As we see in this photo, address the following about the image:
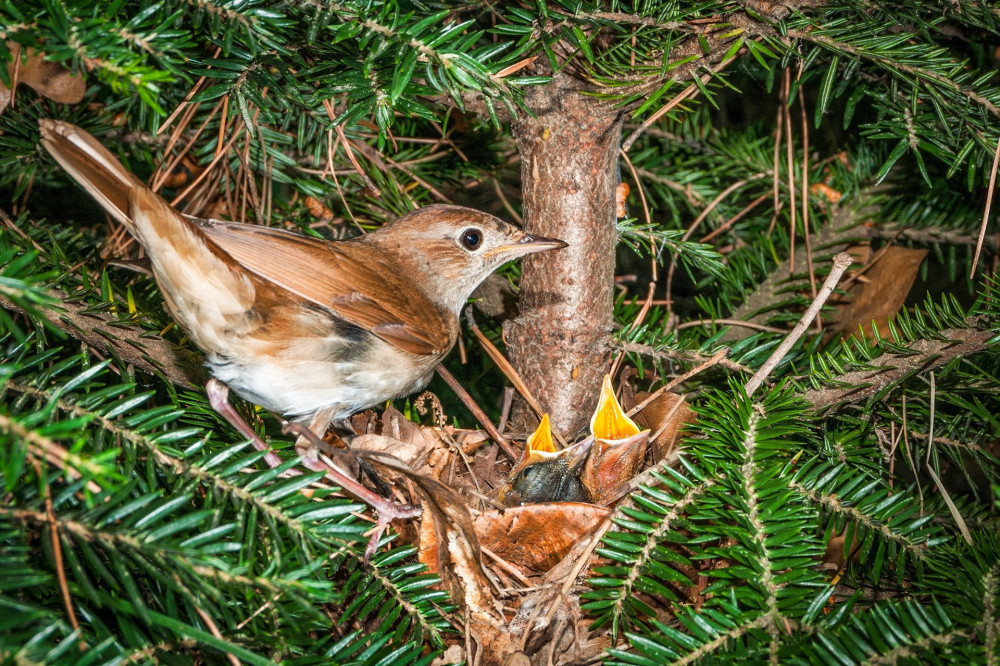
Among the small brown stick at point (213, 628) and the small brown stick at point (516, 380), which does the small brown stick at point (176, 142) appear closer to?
the small brown stick at point (516, 380)

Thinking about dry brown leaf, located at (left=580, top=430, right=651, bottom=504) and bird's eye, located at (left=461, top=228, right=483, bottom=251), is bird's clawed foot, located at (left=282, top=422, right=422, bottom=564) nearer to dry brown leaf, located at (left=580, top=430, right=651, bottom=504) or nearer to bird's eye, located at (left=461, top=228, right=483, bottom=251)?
dry brown leaf, located at (left=580, top=430, right=651, bottom=504)

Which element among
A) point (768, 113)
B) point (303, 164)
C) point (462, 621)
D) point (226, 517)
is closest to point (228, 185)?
point (303, 164)

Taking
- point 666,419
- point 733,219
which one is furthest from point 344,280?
point 733,219

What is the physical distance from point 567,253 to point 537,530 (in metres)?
0.85

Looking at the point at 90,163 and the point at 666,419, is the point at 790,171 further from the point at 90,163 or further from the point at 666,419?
the point at 90,163

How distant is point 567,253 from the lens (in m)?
2.38

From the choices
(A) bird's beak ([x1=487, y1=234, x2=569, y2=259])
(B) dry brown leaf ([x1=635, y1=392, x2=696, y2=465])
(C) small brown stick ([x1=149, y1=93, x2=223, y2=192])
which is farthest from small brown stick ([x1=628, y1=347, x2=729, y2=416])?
(C) small brown stick ([x1=149, y1=93, x2=223, y2=192])

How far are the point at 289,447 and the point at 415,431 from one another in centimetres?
42

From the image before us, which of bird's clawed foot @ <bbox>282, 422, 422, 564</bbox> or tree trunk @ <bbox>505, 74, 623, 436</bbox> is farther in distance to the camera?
tree trunk @ <bbox>505, 74, 623, 436</bbox>

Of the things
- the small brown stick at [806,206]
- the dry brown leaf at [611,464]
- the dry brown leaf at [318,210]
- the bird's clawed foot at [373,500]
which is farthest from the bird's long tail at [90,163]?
the small brown stick at [806,206]

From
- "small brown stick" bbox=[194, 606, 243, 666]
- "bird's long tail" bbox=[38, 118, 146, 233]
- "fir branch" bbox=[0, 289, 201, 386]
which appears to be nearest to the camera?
"small brown stick" bbox=[194, 606, 243, 666]

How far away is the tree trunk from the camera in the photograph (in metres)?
2.22

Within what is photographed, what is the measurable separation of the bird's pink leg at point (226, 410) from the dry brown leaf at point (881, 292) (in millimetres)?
2054

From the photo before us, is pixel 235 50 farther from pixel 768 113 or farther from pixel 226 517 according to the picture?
pixel 768 113
